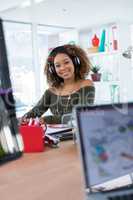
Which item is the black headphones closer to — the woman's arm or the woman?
the woman

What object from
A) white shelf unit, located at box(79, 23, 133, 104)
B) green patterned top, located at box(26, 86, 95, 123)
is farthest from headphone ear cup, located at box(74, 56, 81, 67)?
white shelf unit, located at box(79, 23, 133, 104)

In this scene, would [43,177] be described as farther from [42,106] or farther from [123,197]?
[42,106]

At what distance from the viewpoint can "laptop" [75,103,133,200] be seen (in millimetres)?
626

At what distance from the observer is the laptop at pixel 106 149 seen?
0.63m

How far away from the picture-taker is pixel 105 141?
0.64m

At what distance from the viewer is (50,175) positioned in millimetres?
862

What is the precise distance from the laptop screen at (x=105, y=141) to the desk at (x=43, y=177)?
106 mm

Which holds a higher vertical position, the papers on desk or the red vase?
the red vase

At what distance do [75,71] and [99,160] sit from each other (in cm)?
126

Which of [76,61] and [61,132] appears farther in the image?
[76,61]

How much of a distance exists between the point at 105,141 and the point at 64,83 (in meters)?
1.26

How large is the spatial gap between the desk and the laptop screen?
106mm

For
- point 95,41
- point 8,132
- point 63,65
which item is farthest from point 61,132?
point 95,41

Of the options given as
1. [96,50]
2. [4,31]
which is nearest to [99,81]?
[96,50]
